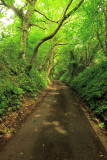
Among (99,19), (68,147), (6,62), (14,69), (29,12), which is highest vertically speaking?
(29,12)

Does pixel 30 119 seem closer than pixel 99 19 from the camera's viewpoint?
Yes

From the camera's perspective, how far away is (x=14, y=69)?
30.6 ft

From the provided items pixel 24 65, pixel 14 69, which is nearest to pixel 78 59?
pixel 24 65

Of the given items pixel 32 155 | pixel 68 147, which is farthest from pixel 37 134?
pixel 68 147

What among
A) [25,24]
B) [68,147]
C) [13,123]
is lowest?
[68,147]

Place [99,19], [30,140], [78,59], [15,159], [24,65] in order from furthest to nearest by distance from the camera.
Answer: [78,59] < [24,65] < [99,19] < [30,140] < [15,159]

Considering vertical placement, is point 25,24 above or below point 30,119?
above

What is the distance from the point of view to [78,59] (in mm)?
23359

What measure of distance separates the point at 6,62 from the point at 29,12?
6.47 metres

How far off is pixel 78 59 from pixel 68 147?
70.6 ft

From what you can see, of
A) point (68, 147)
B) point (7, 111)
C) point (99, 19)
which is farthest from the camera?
point (99, 19)

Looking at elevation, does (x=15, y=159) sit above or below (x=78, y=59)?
below

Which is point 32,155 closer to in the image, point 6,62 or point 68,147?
point 68,147

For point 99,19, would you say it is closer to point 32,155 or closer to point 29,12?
point 29,12
